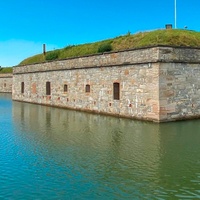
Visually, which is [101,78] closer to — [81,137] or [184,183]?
[81,137]

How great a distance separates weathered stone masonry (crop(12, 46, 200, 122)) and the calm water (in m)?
1.68

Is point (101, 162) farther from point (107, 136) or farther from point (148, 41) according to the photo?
point (148, 41)

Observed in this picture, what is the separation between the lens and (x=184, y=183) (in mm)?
5879

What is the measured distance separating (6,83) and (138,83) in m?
32.9

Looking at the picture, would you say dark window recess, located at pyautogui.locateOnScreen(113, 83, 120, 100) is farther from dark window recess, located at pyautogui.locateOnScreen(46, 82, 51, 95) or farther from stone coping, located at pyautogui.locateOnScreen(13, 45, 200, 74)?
dark window recess, located at pyautogui.locateOnScreen(46, 82, 51, 95)

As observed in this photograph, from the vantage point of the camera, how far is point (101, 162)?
24.0ft

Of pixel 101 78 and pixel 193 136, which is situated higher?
pixel 101 78

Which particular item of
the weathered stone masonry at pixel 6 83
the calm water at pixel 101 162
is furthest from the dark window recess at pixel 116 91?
the weathered stone masonry at pixel 6 83

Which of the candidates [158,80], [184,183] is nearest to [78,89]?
[158,80]

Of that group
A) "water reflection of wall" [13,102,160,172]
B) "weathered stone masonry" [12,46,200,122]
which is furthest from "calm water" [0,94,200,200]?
"weathered stone masonry" [12,46,200,122]

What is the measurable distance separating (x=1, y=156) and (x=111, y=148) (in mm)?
3137

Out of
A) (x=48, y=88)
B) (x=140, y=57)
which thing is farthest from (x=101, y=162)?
(x=48, y=88)

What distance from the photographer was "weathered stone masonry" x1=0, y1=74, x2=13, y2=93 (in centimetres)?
4272

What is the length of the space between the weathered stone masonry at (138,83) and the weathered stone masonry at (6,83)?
2445 cm
